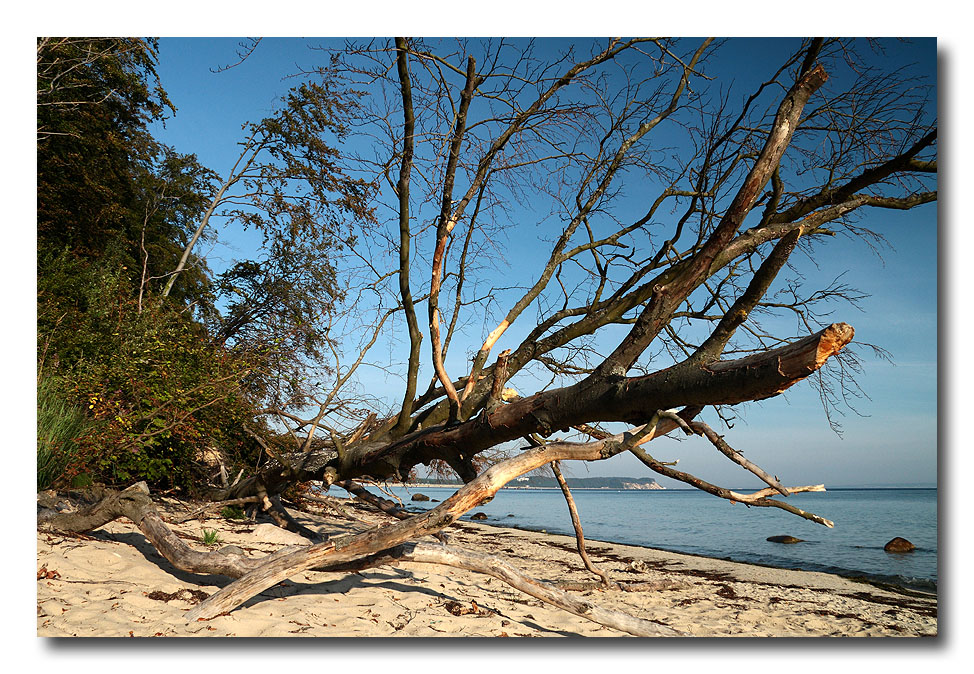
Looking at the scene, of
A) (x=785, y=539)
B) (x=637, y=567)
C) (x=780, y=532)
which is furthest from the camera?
(x=780, y=532)

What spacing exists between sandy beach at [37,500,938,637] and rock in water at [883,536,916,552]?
4375 millimetres

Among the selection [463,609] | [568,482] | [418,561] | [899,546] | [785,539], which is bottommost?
[785,539]

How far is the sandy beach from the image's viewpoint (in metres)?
3.12

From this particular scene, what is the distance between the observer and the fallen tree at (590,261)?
3100mm

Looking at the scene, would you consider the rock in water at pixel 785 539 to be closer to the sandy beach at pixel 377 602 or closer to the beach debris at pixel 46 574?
the sandy beach at pixel 377 602

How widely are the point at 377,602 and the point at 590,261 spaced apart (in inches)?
129

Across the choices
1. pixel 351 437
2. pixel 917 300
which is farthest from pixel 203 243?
pixel 917 300

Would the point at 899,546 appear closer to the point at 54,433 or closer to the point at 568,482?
the point at 568,482

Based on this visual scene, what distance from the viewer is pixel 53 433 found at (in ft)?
13.3

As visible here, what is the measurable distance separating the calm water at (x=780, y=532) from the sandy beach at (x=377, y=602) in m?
0.98

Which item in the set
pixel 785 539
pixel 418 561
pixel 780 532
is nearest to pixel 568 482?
pixel 418 561

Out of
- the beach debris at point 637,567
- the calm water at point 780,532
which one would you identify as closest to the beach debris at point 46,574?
the calm water at point 780,532

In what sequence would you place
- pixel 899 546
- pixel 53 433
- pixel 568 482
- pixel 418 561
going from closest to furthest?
pixel 418 561 < pixel 53 433 < pixel 568 482 < pixel 899 546
